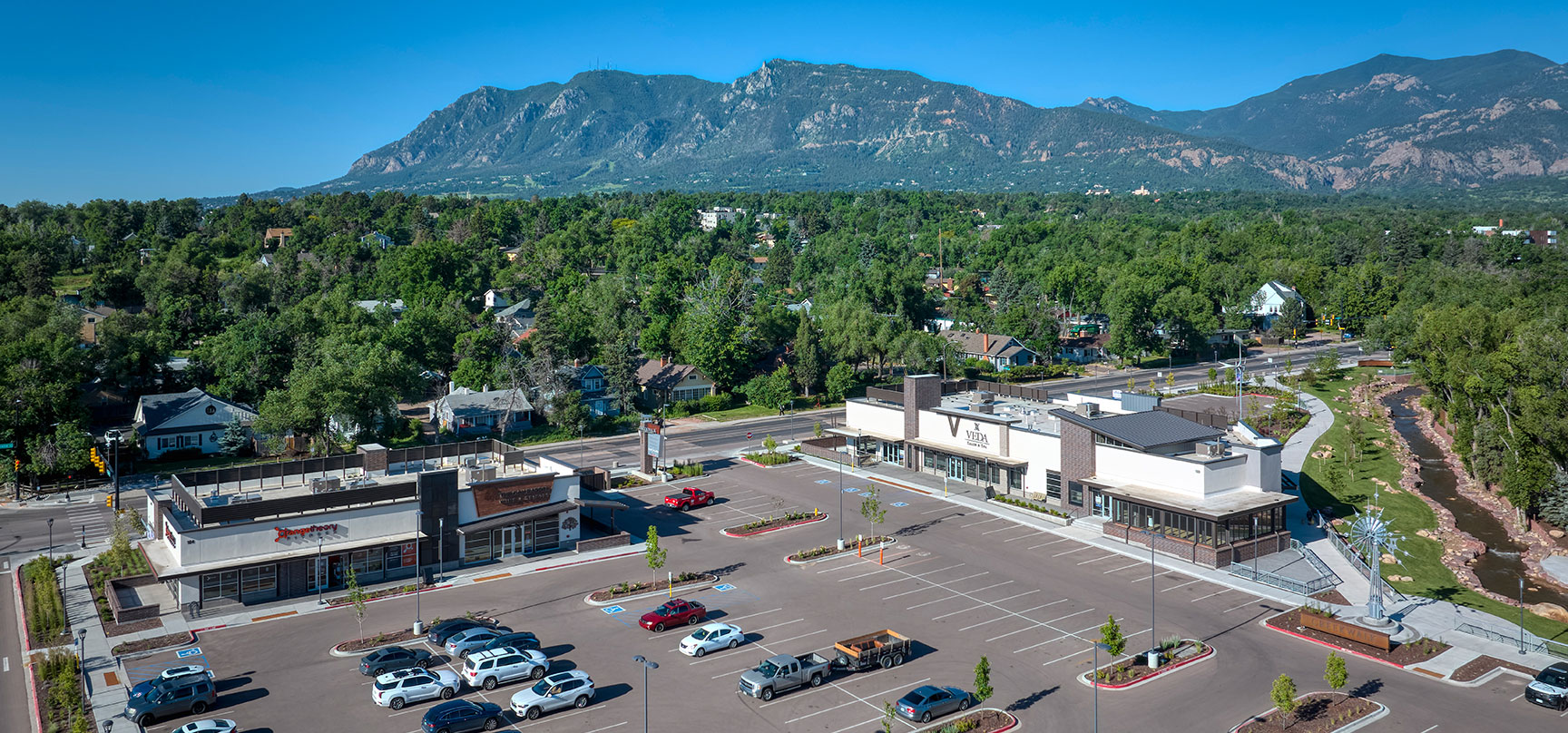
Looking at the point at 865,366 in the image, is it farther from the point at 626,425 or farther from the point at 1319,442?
the point at 1319,442

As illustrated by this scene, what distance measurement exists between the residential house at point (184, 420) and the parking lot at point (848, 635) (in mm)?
40946

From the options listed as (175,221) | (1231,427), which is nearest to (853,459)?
(1231,427)

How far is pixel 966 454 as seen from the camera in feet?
213

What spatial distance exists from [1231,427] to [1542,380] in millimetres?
19390

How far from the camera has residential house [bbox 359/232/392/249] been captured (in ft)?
557

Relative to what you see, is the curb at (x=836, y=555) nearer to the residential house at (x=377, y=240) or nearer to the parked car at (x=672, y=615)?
the parked car at (x=672, y=615)

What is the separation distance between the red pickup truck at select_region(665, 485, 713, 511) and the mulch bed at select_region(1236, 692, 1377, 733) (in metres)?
35.4

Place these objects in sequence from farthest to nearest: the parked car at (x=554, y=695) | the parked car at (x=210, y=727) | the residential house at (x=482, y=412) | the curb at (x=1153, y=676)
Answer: the residential house at (x=482, y=412) < the curb at (x=1153, y=676) < the parked car at (x=554, y=695) < the parked car at (x=210, y=727)

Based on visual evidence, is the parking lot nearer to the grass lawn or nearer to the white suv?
the white suv

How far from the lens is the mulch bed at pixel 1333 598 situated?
1678 inches

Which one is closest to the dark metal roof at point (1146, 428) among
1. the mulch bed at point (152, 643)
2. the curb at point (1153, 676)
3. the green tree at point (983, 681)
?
the curb at point (1153, 676)

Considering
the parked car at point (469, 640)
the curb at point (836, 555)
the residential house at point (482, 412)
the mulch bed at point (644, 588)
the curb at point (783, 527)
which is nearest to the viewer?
the parked car at point (469, 640)

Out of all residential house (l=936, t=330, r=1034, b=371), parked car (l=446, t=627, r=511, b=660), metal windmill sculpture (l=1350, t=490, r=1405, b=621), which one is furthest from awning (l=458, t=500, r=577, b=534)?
residential house (l=936, t=330, r=1034, b=371)

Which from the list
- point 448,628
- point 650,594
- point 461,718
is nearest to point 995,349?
point 650,594
